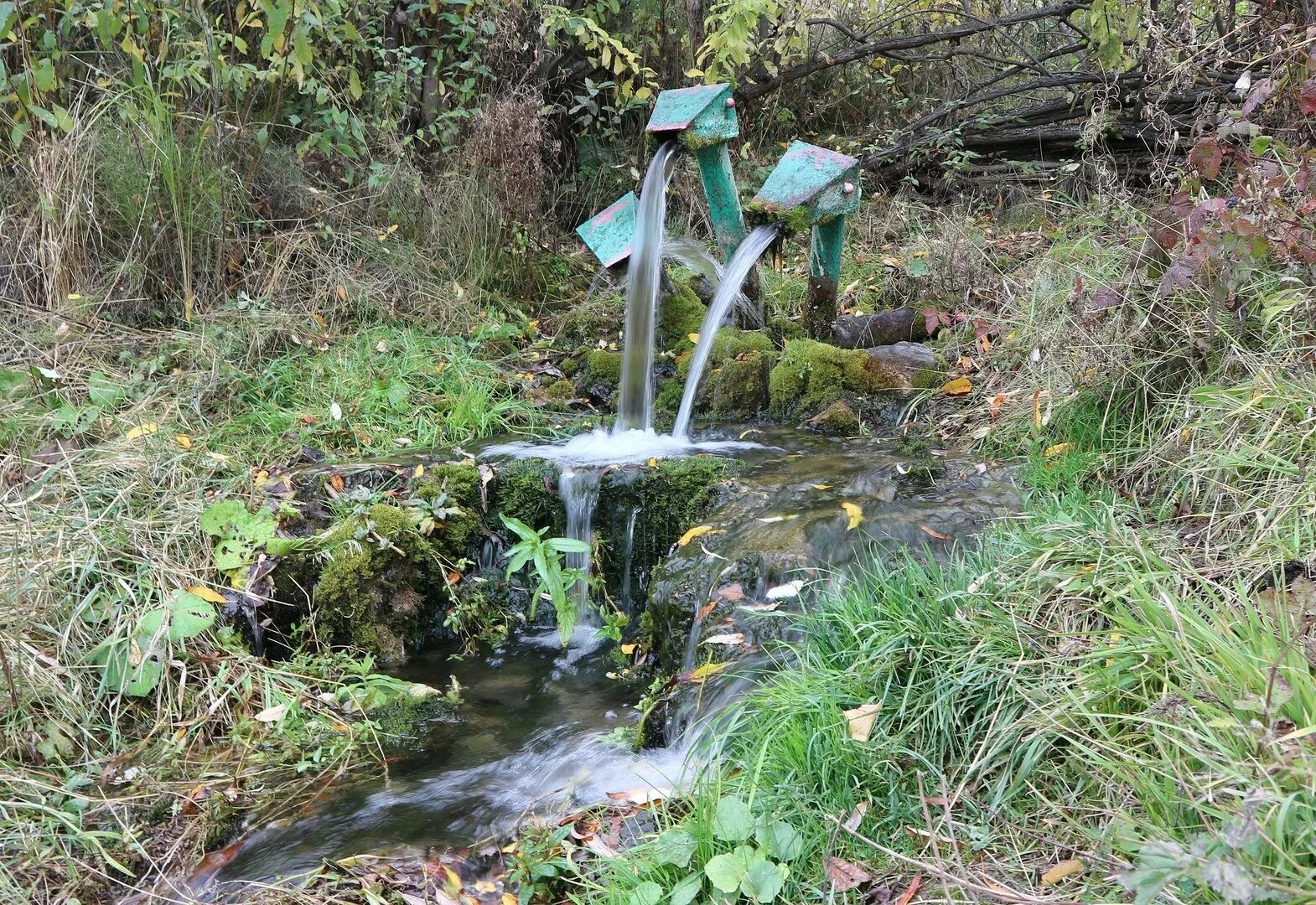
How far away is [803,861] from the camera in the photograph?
2100 mm

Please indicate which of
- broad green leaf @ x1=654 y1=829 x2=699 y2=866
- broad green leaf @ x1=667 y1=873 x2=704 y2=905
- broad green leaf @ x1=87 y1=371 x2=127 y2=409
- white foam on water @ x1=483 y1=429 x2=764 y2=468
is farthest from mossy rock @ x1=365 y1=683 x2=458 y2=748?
broad green leaf @ x1=87 y1=371 x2=127 y2=409

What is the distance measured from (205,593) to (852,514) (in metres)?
2.37

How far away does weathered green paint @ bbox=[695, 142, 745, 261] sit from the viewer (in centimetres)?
523

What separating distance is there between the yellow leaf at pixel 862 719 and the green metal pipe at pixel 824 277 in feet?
10.6

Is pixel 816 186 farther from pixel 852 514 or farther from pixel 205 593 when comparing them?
pixel 205 593

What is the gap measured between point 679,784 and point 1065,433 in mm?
2223

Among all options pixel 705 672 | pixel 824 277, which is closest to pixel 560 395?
pixel 824 277

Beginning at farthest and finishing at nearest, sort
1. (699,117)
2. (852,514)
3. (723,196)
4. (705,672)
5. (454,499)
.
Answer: (723,196), (699,117), (454,499), (852,514), (705,672)

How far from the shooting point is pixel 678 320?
5.76 meters

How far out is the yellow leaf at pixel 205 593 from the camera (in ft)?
11.6

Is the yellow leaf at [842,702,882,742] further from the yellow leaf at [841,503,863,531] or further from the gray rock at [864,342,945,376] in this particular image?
the gray rock at [864,342,945,376]

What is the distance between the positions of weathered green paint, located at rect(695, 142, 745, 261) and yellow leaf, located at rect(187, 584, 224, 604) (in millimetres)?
3161

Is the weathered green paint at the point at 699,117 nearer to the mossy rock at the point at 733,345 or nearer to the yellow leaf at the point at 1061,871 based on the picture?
the mossy rock at the point at 733,345

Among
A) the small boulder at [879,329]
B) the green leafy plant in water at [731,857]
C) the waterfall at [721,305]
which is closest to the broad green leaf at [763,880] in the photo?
the green leafy plant in water at [731,857]
